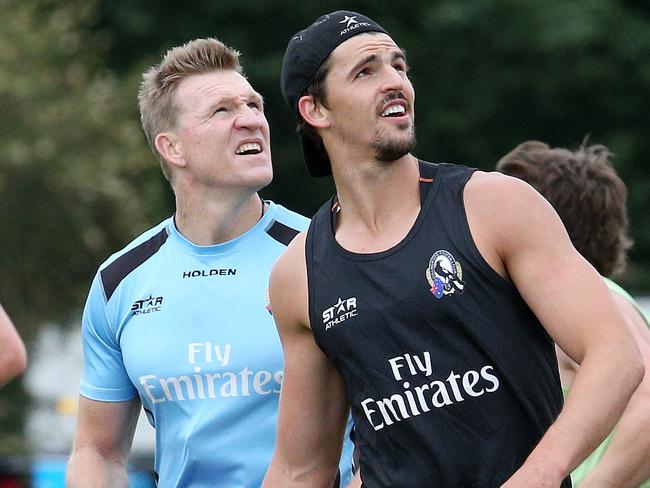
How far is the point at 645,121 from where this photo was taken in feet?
67.2

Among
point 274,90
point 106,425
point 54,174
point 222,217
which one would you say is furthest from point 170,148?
point 274,90

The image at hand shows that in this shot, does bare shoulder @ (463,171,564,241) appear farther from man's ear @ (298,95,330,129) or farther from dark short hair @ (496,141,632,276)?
dark short hair @ (496,141,632,276)

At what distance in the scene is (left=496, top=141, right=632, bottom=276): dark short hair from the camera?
5.56 metres

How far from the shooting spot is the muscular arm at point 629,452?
16.5 feet

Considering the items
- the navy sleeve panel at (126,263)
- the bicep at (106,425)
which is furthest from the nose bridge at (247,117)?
the bicep at (106,425)

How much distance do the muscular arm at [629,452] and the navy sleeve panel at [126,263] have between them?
1.65 m

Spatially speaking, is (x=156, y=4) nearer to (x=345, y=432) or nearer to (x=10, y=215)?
(x=10, y=215)

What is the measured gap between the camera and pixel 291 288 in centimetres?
450

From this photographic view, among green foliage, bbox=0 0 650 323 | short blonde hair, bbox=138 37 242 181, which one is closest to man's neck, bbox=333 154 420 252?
short blonde hair, bbox=138 37 242 181

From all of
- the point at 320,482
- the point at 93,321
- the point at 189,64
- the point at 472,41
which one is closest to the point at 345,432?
the point at 320,482

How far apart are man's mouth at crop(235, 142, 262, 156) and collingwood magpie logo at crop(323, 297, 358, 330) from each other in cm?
118

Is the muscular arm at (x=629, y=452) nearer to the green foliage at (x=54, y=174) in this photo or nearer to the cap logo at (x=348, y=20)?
the cap logo at (x=348, y=20)

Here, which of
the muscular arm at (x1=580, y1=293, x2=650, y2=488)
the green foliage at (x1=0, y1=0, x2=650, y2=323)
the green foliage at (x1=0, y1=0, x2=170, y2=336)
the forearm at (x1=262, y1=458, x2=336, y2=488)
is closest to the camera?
the forearm at (x1=262, y1=458, x2=336, y2=488)

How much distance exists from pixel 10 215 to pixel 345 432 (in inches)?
462
